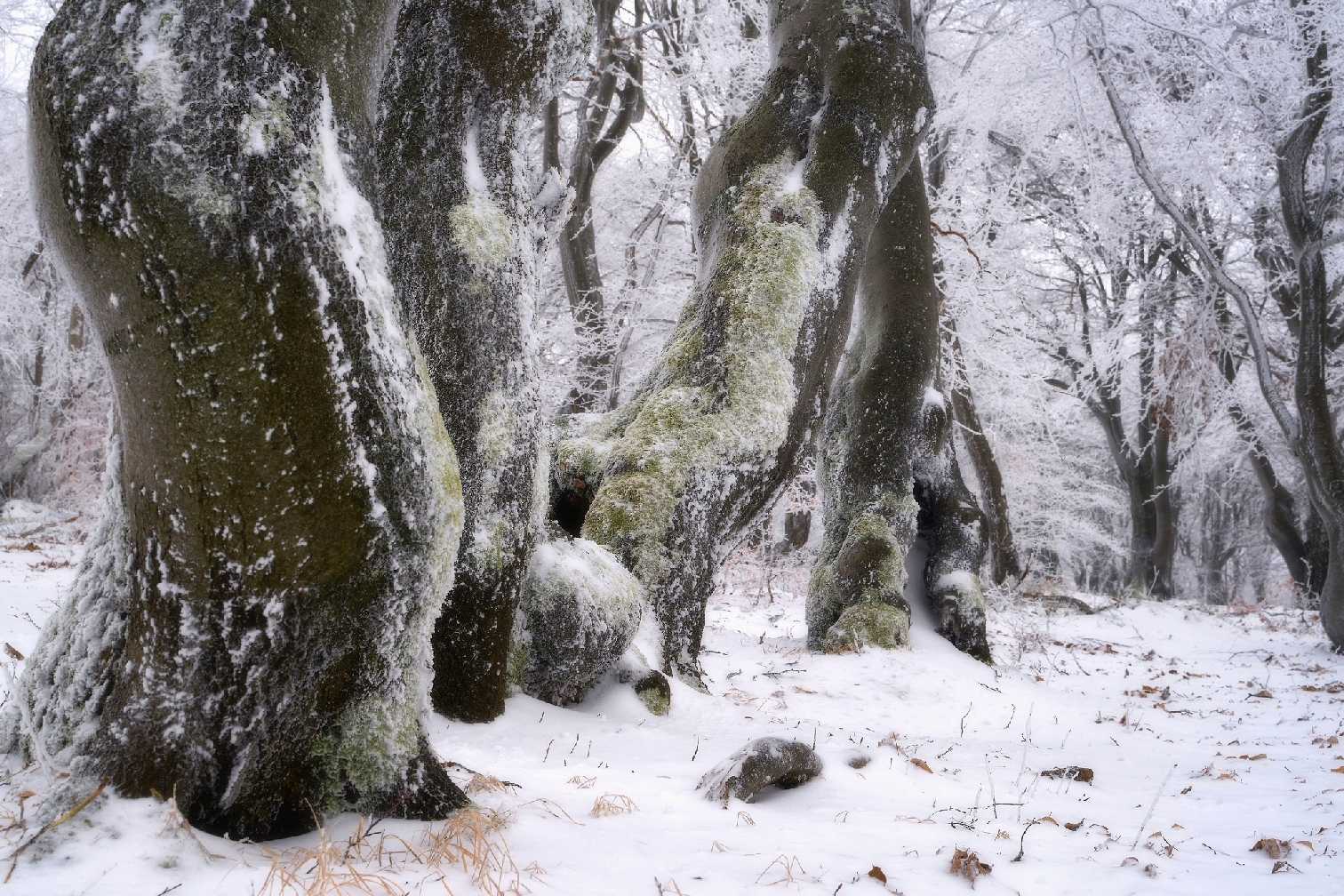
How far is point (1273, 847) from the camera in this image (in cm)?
215

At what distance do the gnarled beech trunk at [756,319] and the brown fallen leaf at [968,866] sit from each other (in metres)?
1.90

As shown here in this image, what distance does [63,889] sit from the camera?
1.32 metres

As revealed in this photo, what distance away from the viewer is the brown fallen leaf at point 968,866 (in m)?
1.89

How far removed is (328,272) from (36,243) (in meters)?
13.4

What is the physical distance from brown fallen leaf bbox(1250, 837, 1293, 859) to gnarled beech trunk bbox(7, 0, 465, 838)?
2216 mm

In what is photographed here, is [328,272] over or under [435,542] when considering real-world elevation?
over

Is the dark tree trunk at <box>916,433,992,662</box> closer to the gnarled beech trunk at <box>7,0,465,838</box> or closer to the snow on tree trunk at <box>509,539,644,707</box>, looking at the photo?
the snow on tree trunk at <box>509,539,644,707</box>

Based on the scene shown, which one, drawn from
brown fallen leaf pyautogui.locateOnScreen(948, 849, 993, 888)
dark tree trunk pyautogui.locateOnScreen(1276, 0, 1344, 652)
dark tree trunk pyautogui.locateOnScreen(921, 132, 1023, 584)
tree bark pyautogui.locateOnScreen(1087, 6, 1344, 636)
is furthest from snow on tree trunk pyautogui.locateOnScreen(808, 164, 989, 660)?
dark tree trunk pyautogui.locateOnScreen(921, 132, 1023, 584)

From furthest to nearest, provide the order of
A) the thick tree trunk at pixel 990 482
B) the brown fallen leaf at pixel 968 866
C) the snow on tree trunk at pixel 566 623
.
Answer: the thick tree trunk at pixel 990 482 → the snow on tree trunk at pixel 566 623 → the brown fallen leaf at pixel 968 866

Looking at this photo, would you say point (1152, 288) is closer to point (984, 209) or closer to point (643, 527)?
point (984, 209)

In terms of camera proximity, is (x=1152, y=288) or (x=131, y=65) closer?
(x=131, y=65)

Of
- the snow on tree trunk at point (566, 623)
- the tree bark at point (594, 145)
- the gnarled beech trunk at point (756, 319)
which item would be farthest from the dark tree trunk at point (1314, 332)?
the snow on tree trunk at point (566, 623)

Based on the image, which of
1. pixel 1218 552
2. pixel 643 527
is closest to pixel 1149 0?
pixel 643 527

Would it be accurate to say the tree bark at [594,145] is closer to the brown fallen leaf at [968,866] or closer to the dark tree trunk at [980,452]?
the dark tree trunk at [980,452]
